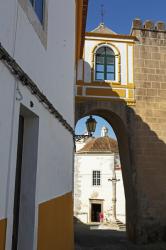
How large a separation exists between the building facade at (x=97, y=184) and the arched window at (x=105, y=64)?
657 inches

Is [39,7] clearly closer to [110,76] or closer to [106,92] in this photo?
[106,92]

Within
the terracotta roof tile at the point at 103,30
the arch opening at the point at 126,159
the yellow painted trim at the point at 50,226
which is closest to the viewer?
the yellow painted trim at the point at 50,226

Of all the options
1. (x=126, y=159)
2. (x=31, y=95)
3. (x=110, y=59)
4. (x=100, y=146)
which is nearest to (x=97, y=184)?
(x=100, y=146)

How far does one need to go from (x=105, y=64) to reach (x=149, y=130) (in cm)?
304

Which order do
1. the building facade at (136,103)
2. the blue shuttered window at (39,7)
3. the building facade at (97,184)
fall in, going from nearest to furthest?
the blue shuttered window at (39,7) < the building facade at (136,103) < the building facade at (97,184)

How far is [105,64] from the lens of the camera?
13055mm

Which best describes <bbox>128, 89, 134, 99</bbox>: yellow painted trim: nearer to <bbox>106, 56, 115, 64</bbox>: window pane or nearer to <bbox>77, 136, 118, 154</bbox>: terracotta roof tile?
<bbox>106, 56, 115, 64</bbox>: window pane

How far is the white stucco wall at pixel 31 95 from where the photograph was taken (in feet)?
8.38

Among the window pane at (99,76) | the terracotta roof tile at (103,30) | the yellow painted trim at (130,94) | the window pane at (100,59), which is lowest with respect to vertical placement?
the yellow painted trim at (130,94)

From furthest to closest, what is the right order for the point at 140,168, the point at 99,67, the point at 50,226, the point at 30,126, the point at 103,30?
the point at 103,30, the point at 99,67, the point at 140,168, the point at 50,226, the point at 30,126

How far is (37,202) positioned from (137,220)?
350 inches

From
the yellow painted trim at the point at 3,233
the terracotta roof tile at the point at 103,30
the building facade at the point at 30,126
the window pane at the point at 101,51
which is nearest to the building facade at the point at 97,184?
the terracotta roof tile at the point at 103,30

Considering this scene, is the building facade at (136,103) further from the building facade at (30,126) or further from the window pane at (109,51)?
the building facade at (30,126)

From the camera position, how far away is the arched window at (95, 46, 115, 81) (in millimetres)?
12898
